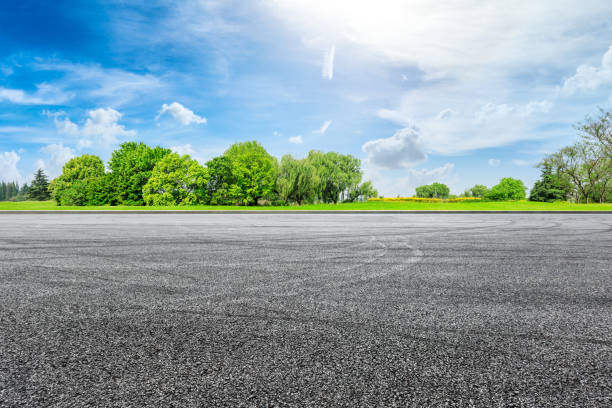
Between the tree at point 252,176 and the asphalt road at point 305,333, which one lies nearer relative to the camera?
the asphalt road at point 305,333

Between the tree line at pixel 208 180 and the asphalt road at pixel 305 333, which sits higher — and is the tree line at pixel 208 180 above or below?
above

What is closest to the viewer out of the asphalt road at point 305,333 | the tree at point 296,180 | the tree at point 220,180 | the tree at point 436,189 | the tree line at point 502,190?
the asphalt road at point 305,333

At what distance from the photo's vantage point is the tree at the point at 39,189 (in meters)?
86.4

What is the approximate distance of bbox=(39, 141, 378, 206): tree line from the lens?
5197 cm

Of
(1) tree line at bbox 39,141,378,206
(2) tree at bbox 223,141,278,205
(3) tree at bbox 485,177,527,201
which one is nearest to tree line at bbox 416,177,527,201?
(3) tree at bbox 485,177,527,201

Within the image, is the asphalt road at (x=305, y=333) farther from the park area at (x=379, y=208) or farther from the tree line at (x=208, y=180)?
the tree line at (x=208, y=180)

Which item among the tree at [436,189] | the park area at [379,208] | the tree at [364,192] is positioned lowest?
A: the park area at [379,208]

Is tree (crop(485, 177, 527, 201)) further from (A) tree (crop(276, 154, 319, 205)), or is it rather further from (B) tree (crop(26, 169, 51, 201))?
(B) tree (crop(26, 169, 51, 201))

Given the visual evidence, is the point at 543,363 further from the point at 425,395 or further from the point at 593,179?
the point at 593,179

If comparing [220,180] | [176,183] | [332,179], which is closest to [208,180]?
[220,180]

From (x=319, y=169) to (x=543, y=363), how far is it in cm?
5204

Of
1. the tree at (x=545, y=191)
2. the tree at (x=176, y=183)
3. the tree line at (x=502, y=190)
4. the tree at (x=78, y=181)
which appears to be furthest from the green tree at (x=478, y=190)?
the tree at (x=78, y=181)

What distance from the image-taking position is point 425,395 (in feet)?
7.26

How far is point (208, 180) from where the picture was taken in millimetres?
56406
